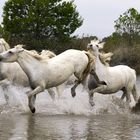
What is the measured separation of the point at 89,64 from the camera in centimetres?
1596

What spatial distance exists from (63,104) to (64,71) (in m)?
1.12

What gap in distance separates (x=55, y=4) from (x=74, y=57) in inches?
1540

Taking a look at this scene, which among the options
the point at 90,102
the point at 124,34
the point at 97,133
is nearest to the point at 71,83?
the point at 90,102

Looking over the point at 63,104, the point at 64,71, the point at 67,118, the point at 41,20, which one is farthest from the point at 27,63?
the point at 41,20

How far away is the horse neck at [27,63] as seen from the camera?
14219 mm

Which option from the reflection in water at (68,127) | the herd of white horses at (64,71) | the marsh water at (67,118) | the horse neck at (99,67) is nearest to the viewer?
the reflection in water at (68,127)

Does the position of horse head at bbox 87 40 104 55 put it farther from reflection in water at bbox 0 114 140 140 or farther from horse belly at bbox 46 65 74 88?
reflection in water at bbox 0 114 140 140

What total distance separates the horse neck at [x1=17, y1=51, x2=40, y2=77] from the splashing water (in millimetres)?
1111

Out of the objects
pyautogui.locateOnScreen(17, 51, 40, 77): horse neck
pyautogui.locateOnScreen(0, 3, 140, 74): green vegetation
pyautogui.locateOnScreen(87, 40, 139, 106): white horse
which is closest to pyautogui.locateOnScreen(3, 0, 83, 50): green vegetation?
pyautogui.locateOnScreen(0, 3, 140, 74): green vegetation

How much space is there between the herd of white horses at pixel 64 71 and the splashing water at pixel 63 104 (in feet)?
0.77

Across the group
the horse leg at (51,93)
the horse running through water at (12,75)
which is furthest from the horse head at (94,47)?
the horse leg at (51,93)

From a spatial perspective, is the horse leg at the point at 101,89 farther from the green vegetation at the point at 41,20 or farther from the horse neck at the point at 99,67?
the green vegetation at the point at 41,20

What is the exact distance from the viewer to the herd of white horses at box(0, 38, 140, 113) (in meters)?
14.2

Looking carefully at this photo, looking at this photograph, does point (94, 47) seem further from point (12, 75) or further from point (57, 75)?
point (12, 75)
